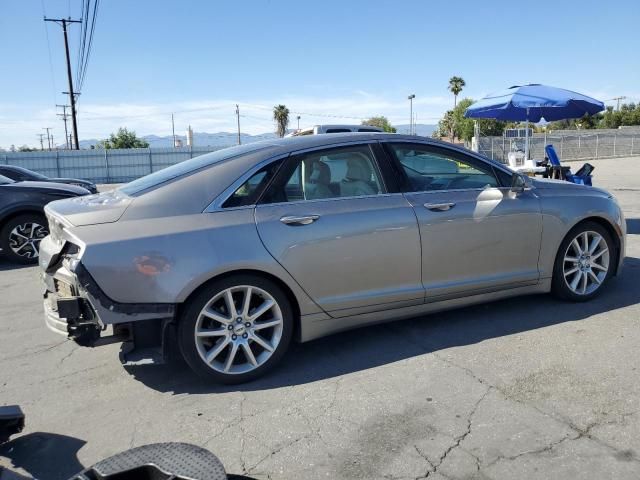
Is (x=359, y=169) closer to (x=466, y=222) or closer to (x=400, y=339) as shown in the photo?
(x=466, y=222)

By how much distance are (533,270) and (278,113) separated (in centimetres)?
7557

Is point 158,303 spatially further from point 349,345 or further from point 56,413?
point 349,345

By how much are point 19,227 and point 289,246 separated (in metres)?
5.92

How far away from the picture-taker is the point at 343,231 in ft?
12.1

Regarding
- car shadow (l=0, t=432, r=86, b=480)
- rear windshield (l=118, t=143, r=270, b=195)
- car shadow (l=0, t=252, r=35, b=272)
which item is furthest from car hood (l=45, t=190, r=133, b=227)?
car shadow (l=0, t=252, r=35, b=272)

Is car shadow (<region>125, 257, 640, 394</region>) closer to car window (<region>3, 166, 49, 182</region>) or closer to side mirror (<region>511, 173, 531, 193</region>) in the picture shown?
side mirror (<region>511, 173, 531, 193</region>)

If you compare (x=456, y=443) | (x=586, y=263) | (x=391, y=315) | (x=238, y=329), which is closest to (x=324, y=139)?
(x=391, y=315)

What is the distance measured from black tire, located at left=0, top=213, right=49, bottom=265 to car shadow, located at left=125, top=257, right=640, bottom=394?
496 cm

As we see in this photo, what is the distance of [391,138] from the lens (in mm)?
4102

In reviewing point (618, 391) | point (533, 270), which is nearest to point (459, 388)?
point (618, 391)

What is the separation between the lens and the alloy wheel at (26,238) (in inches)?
303


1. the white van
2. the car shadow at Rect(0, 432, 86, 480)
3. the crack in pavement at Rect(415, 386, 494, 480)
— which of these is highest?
the white van

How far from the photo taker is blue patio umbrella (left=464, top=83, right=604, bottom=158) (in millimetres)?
9375

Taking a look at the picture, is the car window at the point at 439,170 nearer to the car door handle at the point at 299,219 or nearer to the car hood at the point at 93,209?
the car door handle at the point at 299,219
